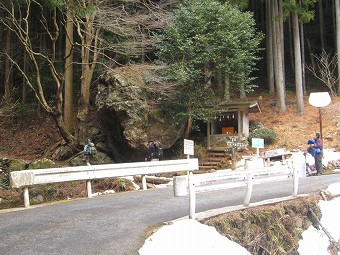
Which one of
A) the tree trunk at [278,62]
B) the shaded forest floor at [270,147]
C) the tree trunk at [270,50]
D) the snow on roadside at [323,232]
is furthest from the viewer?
the tree trunk at [270,50]

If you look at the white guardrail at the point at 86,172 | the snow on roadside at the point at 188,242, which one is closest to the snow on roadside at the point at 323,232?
the snow on roadside at the point at 188,242

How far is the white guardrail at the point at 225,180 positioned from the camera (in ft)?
20.5

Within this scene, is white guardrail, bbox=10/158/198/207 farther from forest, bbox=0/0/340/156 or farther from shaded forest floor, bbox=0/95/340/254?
forest, bbox=0/0/340/156

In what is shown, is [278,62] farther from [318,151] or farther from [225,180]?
[225,180]

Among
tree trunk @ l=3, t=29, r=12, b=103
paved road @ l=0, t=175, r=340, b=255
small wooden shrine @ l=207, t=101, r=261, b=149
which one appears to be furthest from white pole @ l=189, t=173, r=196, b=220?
tree trunk @ l=3, t=29, r=12, b=103

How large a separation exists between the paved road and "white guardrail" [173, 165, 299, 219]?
0.79m

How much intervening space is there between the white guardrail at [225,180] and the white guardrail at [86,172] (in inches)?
156

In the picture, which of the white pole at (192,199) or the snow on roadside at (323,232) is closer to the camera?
the white pole at (192,199)

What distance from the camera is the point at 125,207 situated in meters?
8.16

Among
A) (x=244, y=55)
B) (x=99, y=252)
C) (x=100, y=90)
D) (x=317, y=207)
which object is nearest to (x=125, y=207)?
(x=99, y=252)

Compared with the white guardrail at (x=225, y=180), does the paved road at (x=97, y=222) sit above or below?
below

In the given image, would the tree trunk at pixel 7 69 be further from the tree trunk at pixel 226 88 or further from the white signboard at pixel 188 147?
the white signboard at pixel 188 147

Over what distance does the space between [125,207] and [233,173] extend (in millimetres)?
2539

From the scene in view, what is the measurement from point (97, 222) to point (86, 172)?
11.1ft
